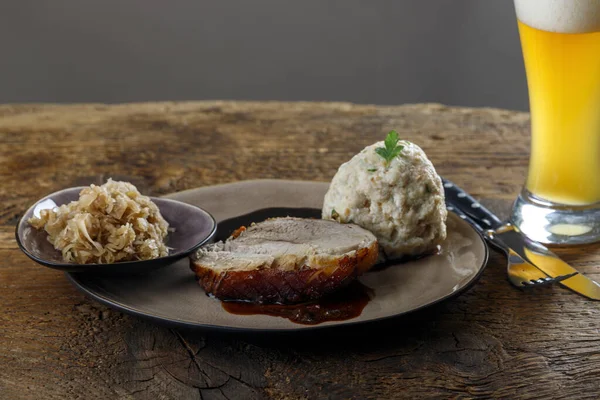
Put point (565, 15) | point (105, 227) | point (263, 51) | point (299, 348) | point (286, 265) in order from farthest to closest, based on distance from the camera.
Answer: point (263, 51), point (565, 15), point (105, 227), point (286, 265), point (299, 348)

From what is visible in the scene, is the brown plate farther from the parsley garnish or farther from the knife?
the parsley garnish

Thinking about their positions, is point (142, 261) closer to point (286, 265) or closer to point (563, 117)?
point (286, 265)

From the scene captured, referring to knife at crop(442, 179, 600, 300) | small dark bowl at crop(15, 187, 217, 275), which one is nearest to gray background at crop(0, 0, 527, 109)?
knife at crop(442, 179, 600, 300)

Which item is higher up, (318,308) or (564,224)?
(564,224)

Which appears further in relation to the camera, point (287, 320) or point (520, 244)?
point (520, 244)

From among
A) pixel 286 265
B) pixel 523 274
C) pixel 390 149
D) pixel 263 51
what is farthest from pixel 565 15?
pixel 263 51

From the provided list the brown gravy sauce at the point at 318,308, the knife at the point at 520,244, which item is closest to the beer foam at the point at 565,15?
the knife at the point at 520,244

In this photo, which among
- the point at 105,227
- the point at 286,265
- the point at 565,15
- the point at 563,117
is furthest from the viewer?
the point at 563,117
